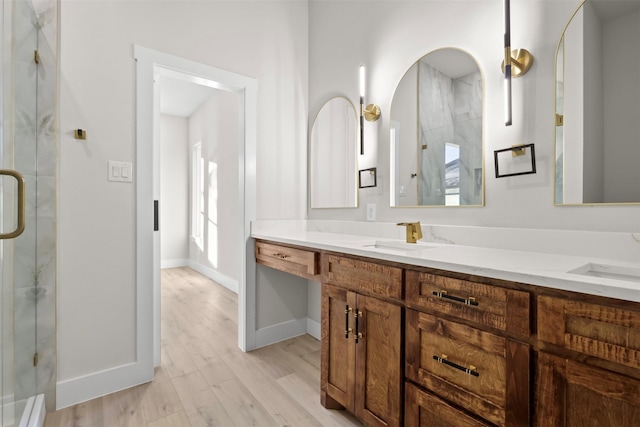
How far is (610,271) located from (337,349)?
1104mm

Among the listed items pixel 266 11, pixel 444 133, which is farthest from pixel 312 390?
pixel 266 11

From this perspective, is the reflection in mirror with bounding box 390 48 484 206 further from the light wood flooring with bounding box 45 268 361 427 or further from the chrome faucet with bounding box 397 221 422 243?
the light wood flooring with bounding box 45 268 361 427

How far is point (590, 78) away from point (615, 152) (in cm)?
30

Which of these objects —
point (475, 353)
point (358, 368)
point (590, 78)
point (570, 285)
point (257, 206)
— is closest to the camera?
point (570, 285)

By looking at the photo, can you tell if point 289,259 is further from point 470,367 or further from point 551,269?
point 551,269

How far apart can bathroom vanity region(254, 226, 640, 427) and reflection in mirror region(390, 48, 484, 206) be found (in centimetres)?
40

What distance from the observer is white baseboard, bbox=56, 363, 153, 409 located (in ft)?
5.43

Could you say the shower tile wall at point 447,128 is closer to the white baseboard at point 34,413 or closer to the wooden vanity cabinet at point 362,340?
the wooden vanity cabinet at point 362,340

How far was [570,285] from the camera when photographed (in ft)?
2.58

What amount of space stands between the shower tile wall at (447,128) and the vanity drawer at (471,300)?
0.67 metres

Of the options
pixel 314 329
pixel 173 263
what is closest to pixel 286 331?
pixel 314 329

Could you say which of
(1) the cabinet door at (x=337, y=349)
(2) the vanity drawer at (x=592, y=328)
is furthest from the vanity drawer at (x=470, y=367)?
(1) the cabinet door at (x=337, y=349)

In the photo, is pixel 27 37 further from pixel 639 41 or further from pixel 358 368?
pixel 639 41

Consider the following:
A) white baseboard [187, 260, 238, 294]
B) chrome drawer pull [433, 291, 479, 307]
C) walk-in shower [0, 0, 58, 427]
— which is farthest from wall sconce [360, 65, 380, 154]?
white baseboard [187, 260, 238, 294]
